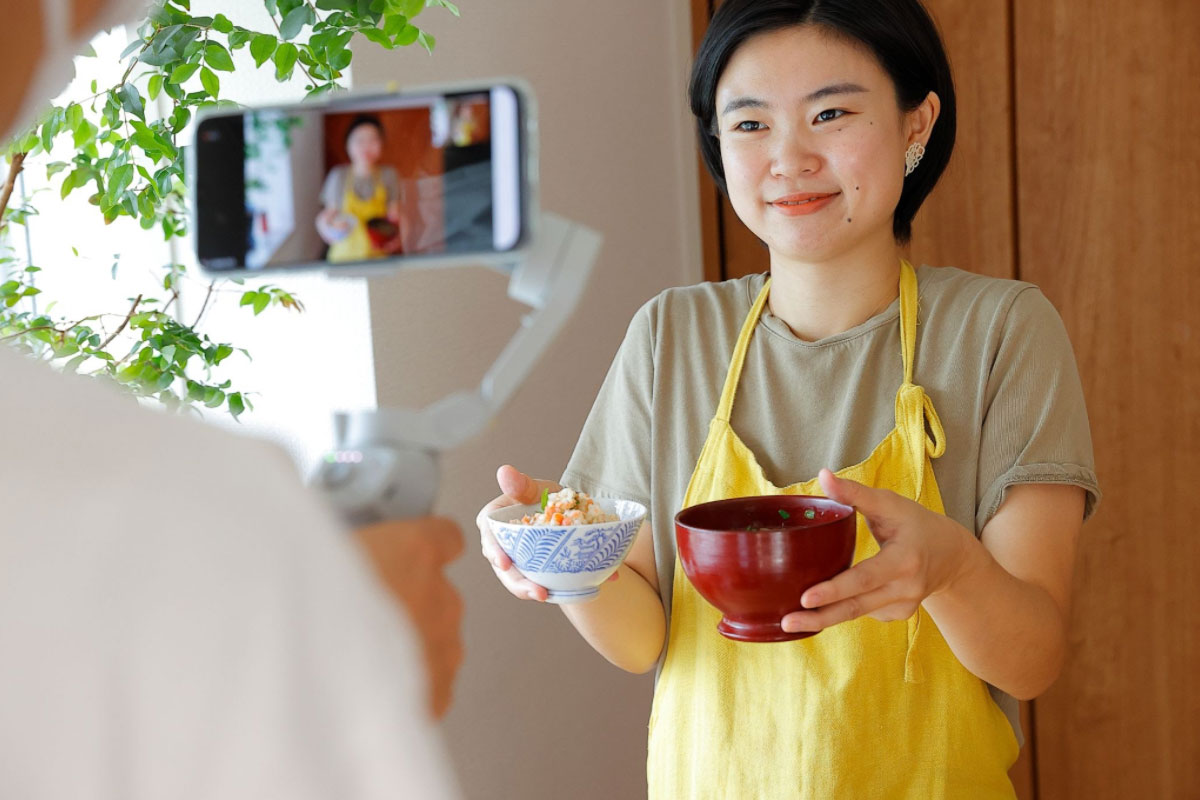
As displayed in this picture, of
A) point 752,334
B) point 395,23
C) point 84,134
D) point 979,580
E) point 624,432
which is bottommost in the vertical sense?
point 979,580

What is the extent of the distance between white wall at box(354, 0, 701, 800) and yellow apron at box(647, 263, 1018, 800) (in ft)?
1.86

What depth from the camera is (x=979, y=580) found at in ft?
3.40

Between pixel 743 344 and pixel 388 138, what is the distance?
86 cm

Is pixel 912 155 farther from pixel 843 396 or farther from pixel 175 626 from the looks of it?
pixel 175 626

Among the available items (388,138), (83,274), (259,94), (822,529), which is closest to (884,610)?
(822,529)

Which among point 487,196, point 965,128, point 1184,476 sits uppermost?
point 965,128

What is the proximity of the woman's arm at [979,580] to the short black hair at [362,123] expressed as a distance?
1.76ft

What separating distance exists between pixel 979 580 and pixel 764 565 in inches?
8.6

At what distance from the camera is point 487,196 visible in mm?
490

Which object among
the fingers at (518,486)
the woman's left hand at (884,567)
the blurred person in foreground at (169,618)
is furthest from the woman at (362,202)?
the fingers at (518,486)

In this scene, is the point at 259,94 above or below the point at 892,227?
above

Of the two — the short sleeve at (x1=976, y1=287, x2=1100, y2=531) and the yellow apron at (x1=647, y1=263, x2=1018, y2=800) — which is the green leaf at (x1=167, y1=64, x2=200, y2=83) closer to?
the yellow apron at (x1=647, y1=263, x2=1018, y2=800)

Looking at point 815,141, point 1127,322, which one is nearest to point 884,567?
point 815,141

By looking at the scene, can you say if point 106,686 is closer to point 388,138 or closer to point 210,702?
point 210,702
